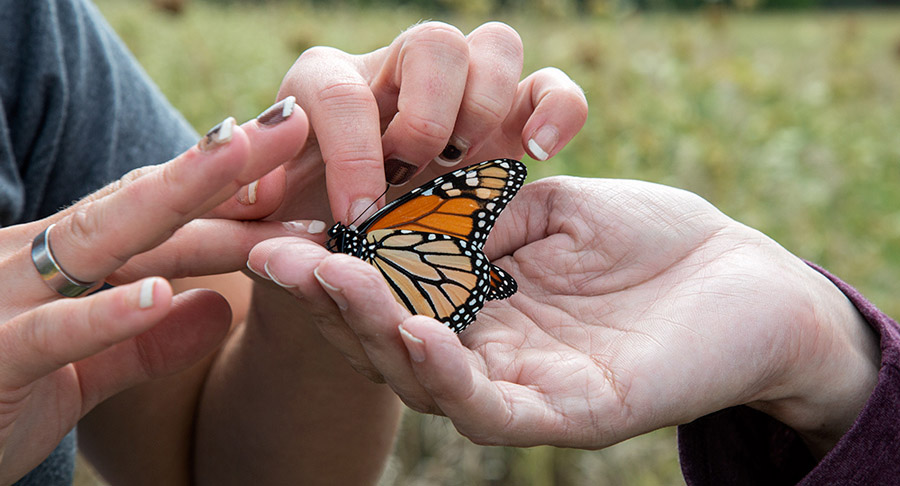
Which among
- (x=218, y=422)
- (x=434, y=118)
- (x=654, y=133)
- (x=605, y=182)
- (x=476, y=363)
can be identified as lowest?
(x=218, y=422)

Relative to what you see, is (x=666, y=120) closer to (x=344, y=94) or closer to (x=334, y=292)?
(x=344, y=94)

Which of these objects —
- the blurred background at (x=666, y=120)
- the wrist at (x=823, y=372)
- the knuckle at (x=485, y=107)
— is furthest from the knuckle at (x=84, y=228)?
the blurred background at (x=666, y=120)

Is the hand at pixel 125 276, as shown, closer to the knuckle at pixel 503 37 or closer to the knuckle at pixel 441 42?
the knuckle at pixel 441 42

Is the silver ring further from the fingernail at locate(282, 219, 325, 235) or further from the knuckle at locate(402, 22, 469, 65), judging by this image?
the knuckle at locate(402, 22, 469, 65)

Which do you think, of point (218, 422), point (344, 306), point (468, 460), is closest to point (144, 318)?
point (344, 306)

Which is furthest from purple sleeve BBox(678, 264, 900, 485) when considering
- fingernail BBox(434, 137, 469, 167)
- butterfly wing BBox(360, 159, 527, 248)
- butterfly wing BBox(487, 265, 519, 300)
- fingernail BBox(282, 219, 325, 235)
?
fingernail BBox(282, 219, 325, 235)

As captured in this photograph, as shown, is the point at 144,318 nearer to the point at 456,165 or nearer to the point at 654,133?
the point at 456,165
